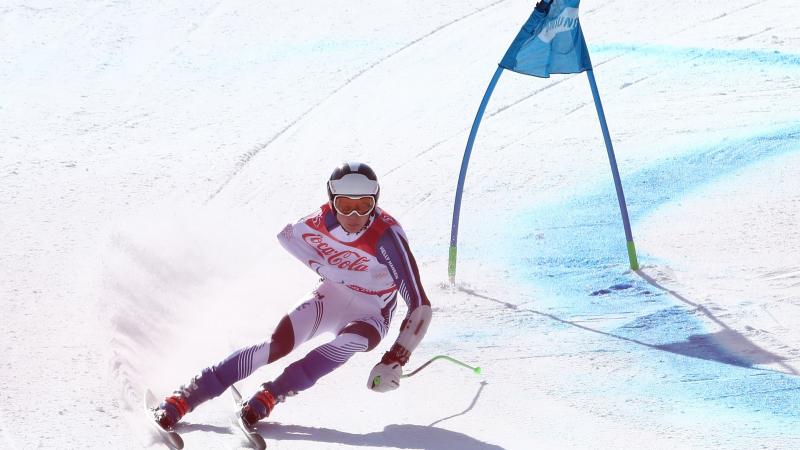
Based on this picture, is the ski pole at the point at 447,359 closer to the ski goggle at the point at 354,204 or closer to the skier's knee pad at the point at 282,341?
the skier's knee pad at the point at 282,341

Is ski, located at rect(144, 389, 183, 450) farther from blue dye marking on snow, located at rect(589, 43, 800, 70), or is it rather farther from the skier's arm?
blue dye marking on snow, located at rect(589, 43, 800, 70)

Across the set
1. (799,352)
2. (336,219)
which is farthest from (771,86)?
(336,219)

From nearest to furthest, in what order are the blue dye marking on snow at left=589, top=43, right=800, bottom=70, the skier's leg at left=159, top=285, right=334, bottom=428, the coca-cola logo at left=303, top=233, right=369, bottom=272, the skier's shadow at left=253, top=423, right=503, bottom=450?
the skier's shadow at left=253, top=423, right=503, bottom=450
the skier's leg at left=159, top=285, right=334, bottom=428
the coca-cola logo at left=303, top=233, right=369, bottom=272
the blue dye marking on snow at left=589, top=43, right=800, bottom=70

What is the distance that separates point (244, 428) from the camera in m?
5.40

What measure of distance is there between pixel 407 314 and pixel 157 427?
1394 millimetres

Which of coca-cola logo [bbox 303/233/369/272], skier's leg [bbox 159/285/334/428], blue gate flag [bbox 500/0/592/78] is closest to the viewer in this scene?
skier's leg [bbox 159/285/334/428]

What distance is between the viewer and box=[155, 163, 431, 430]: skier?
5547mm

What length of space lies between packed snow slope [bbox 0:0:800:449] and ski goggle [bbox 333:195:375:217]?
1047mm

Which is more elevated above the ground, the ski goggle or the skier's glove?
the ski goggle

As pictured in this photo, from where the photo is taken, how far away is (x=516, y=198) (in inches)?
361

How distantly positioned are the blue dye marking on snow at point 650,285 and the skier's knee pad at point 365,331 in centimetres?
151

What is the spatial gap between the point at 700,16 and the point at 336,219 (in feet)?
24.7

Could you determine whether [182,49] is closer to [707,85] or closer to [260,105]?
[260,105]

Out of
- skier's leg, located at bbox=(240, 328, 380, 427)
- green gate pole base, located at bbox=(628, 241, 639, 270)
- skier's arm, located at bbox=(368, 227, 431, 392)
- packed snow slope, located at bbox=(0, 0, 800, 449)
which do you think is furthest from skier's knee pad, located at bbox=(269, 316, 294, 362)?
green gate pole base, located at bbox=(628, 241, 639, 270)
